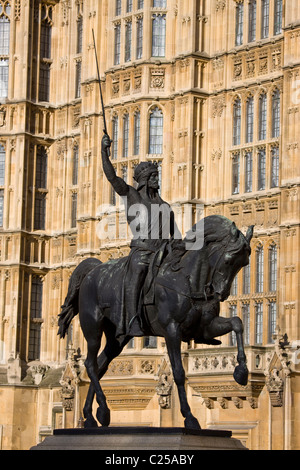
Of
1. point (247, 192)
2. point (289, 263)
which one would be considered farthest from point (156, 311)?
point (247, 192)

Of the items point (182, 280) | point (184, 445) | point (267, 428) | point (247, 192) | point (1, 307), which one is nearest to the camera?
point (184, 445)

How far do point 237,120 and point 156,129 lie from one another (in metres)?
2.70

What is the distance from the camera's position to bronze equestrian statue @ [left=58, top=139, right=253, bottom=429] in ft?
56.4

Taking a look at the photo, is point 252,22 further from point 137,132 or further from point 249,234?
point 249,234

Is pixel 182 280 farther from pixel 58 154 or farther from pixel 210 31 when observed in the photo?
pixel 58 154

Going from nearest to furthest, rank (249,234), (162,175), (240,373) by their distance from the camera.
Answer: (240,373) → (249,234) → (162,175)

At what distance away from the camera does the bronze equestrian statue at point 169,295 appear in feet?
56.4

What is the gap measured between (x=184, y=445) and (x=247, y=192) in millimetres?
21555

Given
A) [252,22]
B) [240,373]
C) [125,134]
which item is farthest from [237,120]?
[240,373]

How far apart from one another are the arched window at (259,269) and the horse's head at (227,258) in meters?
19.1

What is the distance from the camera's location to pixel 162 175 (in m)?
39.1

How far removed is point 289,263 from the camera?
1372 inches

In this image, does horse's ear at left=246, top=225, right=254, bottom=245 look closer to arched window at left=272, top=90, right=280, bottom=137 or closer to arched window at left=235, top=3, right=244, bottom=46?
arched window at left=272, top=90, right=280, bottom=137

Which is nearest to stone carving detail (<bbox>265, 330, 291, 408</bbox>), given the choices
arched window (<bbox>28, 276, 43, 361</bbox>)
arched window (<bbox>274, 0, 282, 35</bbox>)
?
arched window (<bbox>274, 0, 282, 35</bbox>)
